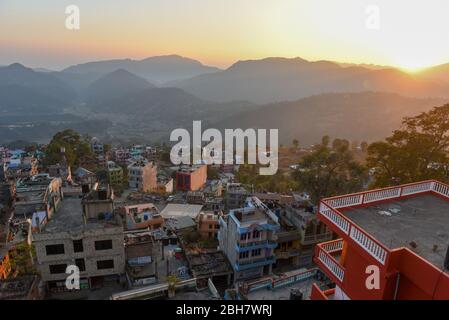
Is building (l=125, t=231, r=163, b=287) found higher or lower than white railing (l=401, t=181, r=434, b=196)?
lower

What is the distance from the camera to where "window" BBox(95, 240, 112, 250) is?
60.4 feet

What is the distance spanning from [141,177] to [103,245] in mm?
39715

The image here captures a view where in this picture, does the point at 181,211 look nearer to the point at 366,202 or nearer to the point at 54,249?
the point at 54,249

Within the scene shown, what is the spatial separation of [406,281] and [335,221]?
222cm

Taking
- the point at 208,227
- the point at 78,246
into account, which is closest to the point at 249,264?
the point at 208,227

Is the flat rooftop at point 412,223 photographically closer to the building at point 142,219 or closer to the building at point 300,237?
the building at point 300,237

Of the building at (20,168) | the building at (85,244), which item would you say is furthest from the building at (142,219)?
the building at (20,168)

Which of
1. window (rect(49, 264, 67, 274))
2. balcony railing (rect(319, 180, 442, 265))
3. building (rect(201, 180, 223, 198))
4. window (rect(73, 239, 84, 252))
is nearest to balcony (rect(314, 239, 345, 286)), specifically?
balcony railing (rect(319, 180, 442, 265))

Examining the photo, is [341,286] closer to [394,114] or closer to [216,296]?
[216,296]

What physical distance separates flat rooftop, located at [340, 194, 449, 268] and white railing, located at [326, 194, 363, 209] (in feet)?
0.61

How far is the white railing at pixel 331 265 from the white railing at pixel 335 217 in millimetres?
1182

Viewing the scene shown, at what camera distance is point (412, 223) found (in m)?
9.02

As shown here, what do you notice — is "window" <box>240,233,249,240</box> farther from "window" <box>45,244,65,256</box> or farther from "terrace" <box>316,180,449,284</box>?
"terrace" <box>316,180,449,284</box>
